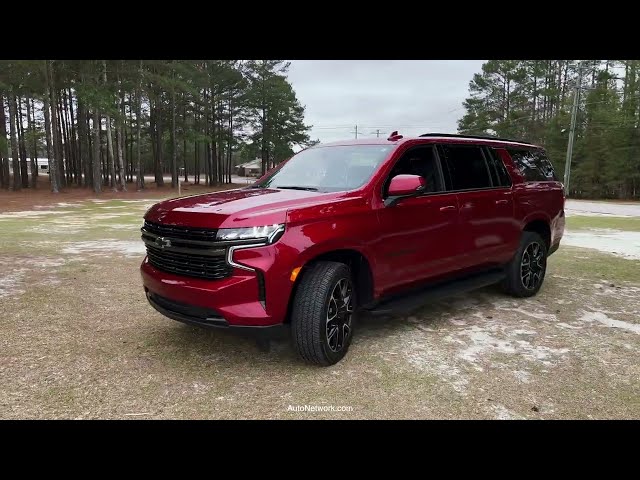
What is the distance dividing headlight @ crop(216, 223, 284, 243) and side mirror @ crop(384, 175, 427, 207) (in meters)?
1.18

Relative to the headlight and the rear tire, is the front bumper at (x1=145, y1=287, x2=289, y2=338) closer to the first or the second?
the headlight

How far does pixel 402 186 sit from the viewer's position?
13.2 feet

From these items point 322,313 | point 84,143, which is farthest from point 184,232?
point 84,143

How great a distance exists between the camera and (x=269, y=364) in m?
3.79

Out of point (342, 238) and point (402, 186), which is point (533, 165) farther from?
point (342, 238)

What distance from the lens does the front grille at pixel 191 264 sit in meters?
3.33

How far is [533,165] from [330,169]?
3.07 metres

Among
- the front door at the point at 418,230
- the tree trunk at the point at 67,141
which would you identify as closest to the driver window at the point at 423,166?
the front door at the point at 418,230

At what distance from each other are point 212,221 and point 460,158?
2.92m

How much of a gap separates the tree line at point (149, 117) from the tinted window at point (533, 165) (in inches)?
982

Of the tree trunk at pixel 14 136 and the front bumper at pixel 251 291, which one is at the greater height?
the tree trunk at pixel 14 136

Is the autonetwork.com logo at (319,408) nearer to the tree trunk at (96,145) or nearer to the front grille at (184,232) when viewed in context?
the front grille at (184,232)

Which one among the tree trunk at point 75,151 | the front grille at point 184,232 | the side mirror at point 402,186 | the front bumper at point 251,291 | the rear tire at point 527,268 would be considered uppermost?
the tree trunk at point 75,151
